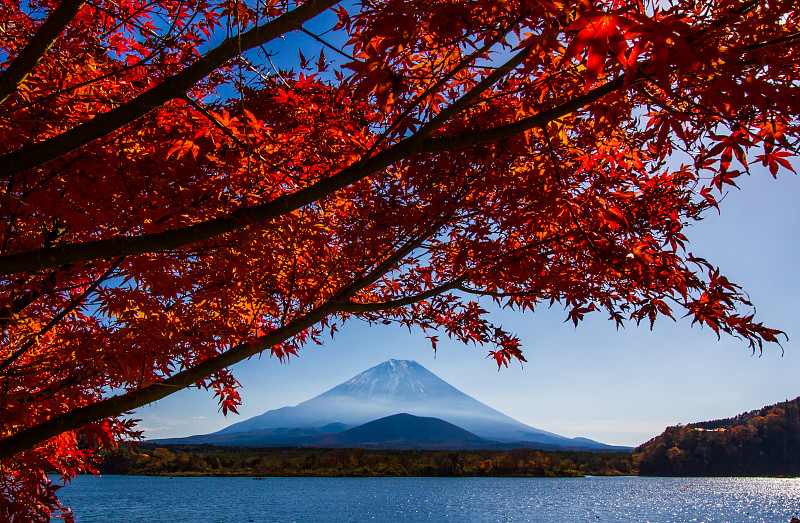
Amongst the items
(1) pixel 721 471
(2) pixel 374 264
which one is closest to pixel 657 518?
(2) pixel 374 264

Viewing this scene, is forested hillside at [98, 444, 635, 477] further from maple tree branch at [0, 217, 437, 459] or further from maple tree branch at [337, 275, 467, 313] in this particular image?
maple tree branch at [0, 217, 437, 459]

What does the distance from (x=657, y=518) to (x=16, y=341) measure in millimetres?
60009

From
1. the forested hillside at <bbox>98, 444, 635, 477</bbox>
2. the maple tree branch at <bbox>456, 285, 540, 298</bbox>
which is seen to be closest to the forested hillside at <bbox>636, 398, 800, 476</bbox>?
the forested hillside at <bbox>98, 444, 635, 477</bbox>

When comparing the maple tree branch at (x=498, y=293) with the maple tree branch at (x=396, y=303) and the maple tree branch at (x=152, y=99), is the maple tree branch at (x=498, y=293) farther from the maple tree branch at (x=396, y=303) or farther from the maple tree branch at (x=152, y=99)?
the maple tree branch at (x=152, y=99)

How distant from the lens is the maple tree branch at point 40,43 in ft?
6.74

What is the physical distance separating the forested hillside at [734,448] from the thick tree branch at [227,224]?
111 m

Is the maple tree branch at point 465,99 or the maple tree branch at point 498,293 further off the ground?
the maple tree branch at point 465,99

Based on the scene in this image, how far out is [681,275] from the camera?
304cm

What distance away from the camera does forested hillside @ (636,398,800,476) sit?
86438mm

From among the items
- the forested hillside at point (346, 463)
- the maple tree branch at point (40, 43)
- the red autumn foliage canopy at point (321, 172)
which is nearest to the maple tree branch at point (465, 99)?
the red autumn foliage canopy at point (321, 172)

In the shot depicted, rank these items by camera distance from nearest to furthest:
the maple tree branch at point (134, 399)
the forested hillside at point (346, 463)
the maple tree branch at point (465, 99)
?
the maple tree branch at point (465, 99) → the maple tree branch at point (134, 399) → the forested hillside at point (346, 463)

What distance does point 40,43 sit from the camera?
208cm

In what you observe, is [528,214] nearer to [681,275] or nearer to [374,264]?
[681,275]

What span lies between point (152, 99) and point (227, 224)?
2.19 feet
